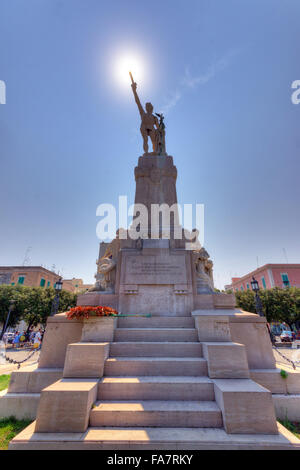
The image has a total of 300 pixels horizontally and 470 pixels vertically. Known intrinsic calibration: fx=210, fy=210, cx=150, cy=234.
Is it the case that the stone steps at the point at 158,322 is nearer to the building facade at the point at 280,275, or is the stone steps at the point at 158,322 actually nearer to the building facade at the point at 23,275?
the building facade at the point at 23,275

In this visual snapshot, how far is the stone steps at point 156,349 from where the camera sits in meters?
4.90

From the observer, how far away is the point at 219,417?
344cm

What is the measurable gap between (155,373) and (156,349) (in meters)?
0.59

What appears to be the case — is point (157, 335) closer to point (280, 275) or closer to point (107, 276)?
point (107, 276)

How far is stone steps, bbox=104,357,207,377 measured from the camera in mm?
4410

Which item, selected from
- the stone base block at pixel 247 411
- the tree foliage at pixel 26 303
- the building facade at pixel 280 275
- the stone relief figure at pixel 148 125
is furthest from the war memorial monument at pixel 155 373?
the building facade at pixel 280 275

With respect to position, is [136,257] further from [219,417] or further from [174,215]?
[219,417]

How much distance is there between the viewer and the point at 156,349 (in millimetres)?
4969

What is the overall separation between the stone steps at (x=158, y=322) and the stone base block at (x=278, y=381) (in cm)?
189

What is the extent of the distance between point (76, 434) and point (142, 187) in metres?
8.39

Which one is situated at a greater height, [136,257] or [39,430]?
[136,257]

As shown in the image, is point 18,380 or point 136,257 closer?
point 18,380

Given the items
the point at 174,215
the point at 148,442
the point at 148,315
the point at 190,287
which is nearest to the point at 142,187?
the point at 174,215
